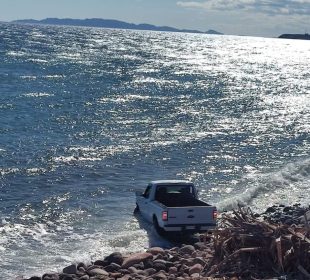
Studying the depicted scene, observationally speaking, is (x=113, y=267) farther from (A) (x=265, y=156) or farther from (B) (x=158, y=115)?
(B) (x=158, y=115)

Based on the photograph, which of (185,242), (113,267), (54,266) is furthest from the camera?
(185,242)

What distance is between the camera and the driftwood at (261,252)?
1101cm

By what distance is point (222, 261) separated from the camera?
11680 mm

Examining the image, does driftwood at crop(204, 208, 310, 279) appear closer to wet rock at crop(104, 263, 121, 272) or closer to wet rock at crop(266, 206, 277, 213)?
wet rock at crop(104, 263, 121, 272)

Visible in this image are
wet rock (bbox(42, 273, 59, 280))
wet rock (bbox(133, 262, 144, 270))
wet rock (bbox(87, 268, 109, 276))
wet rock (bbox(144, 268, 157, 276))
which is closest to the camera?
wet rock (bbox(144, 268, 157, 276))

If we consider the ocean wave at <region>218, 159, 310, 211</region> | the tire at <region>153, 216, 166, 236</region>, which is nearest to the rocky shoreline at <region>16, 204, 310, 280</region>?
the tire at <region>153, 216, 166, 236</region>

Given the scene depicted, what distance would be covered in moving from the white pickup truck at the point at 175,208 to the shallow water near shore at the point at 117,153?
549mm

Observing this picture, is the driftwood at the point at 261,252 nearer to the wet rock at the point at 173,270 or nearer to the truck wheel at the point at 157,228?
the wet rock at the point at 173,270

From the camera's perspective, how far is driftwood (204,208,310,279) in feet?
36.1

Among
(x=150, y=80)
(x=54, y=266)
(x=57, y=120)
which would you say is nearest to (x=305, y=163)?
(x=57, y=120)

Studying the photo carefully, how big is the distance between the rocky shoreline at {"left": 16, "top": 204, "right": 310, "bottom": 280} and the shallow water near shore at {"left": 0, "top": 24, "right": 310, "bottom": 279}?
2.43 metres

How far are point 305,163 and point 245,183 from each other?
6617 millimetres

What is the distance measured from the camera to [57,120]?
41.1 metres

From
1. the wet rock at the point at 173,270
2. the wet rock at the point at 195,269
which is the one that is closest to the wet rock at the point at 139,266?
the wet rock at the point at 173,270
